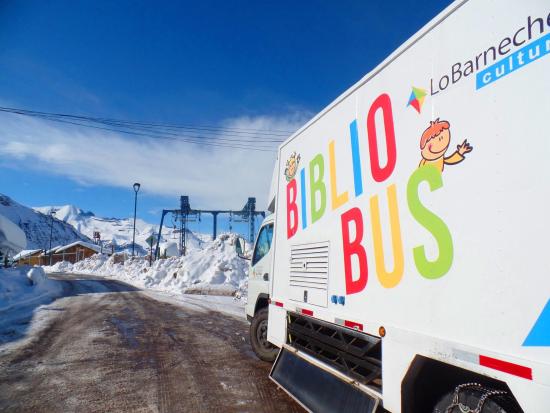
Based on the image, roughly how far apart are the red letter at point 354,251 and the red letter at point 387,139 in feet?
1.53

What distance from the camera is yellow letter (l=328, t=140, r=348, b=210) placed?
3915 millimetres

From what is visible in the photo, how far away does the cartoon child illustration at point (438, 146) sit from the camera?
2.56 m

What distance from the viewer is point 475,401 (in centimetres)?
246

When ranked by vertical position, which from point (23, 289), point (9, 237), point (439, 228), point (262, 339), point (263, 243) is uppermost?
point (9, 237)

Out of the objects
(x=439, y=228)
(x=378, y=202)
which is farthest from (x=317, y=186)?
(x=439, y=228)

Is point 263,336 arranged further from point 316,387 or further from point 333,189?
point 333,189

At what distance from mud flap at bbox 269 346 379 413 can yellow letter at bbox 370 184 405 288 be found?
1.12 m

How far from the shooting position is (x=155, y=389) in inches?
192

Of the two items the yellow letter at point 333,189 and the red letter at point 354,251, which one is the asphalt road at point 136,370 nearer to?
the red letter at point 354,251

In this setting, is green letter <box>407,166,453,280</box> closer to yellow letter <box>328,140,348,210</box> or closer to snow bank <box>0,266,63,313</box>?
yellow letter <box>328,140,348,210</box>

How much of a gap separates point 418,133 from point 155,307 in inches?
475

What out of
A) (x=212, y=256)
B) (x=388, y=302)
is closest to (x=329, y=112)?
(x=388, y=302)

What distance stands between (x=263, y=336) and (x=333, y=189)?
133 inches

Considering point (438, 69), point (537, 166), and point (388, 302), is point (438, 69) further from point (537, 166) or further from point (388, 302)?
point (388, 302)
